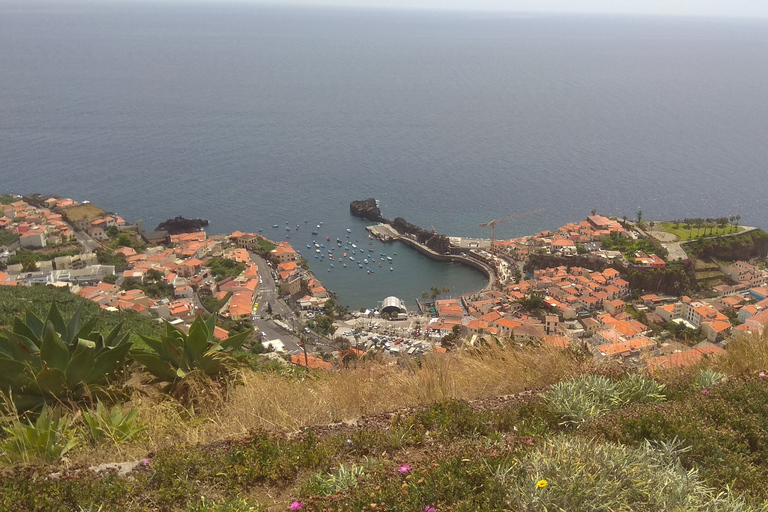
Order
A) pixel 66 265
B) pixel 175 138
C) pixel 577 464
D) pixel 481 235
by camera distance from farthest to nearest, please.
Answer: pixel 175 138, pixel 481 235, pixel 66 265, pixel 577 464

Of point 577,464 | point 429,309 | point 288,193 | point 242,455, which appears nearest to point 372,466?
point 242,455

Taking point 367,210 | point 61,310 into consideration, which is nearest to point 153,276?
point 61,310

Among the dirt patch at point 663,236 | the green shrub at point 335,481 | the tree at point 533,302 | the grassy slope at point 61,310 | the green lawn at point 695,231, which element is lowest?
the tree at point 533,302

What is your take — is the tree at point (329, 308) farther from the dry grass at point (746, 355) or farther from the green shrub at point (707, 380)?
the green shrub at point (707, 380)

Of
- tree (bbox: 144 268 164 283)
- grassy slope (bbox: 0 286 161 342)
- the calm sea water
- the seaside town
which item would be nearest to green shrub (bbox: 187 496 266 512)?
grassy slope (bbox: 0 286 161 342)

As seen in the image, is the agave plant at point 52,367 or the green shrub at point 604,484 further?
the agave plant at point 52,367

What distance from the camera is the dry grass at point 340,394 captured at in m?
3.21

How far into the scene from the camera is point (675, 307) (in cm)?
2239

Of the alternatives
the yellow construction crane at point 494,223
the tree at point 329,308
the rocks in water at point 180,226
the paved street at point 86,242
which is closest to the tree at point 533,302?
the yellow construction crane at point 494,223

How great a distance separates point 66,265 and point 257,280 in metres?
7.73

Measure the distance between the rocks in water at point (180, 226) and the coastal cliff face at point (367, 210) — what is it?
8767 millimetres

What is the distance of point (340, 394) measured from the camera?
3.65 meters

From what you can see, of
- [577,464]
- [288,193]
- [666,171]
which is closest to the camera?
[577,464]

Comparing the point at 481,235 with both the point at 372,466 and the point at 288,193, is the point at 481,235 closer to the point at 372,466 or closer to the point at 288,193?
the point at 288,193
